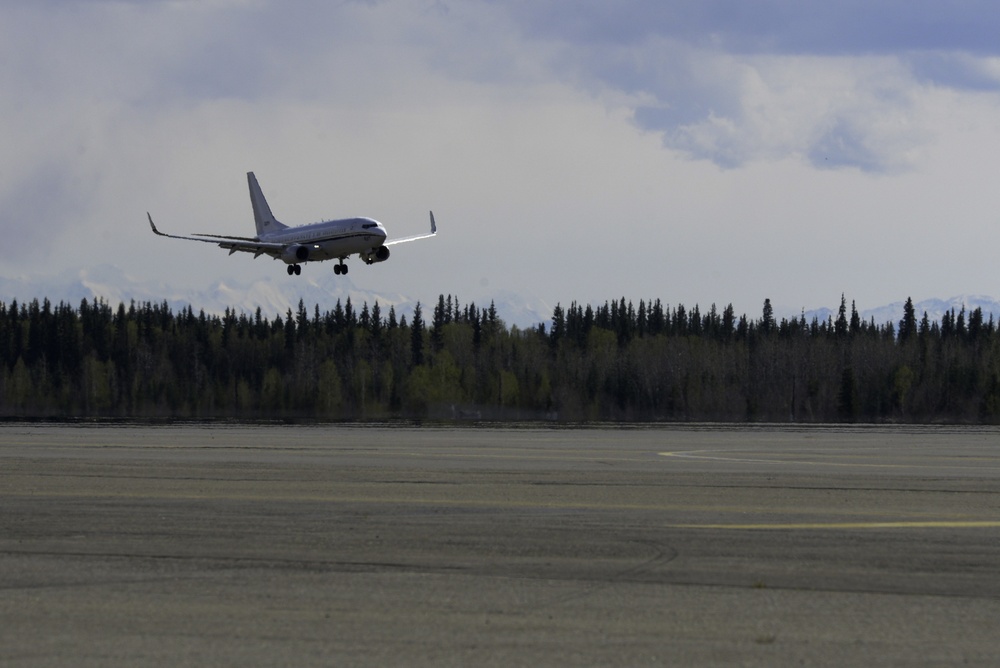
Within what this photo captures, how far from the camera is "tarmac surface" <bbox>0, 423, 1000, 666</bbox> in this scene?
11.6 m

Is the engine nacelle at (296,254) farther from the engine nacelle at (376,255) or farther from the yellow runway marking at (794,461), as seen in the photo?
the yellow runway marking at (794,461)

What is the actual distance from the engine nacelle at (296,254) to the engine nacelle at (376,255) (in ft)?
9.73

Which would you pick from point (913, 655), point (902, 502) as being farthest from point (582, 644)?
point (902, 502)

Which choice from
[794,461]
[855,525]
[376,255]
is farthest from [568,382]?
[855,525]

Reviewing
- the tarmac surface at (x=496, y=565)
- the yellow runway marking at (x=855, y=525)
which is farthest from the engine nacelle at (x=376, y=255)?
the yellow runway marking at (x=855, y=525)

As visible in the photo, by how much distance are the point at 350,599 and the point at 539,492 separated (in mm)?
11683

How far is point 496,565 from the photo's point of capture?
623 inches

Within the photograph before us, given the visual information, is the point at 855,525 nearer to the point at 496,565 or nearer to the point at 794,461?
the point at 496,565

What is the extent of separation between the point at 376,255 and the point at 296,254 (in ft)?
13.6

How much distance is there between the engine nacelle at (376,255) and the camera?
63.2 m

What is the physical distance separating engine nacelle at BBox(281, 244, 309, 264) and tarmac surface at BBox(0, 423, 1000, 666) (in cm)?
3182

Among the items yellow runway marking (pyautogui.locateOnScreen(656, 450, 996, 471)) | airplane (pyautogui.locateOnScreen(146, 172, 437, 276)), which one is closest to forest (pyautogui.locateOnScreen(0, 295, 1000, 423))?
airplane (pyautogui.locateOnScreen(146, 172, 437, 276))

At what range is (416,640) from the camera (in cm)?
1172

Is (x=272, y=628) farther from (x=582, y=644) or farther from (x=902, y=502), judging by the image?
(x=902, y=502)
